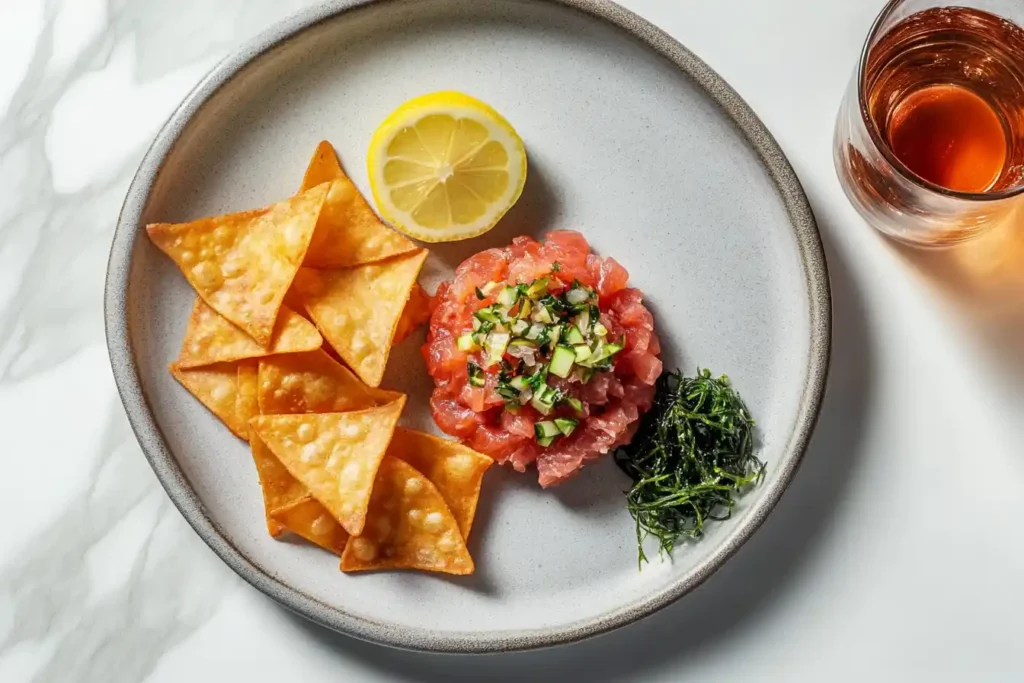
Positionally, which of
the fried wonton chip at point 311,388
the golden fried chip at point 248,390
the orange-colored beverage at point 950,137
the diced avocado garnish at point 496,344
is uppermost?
the orange-colored beverage at point 950,137

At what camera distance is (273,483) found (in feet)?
6.98

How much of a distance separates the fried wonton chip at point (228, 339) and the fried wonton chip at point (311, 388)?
0.04 meters

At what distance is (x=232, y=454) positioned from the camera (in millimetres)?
2207

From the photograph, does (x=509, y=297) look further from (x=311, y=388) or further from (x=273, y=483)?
(x=273, y=483)

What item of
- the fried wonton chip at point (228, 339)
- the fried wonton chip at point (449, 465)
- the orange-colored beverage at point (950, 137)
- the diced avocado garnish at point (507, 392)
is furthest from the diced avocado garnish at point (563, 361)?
the orange-colored beverage at point (950, 137)

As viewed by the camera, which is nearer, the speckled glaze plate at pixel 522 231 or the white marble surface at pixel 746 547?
the speckled glaze plate at pixel 522 231

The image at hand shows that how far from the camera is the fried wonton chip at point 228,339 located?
2.11 m

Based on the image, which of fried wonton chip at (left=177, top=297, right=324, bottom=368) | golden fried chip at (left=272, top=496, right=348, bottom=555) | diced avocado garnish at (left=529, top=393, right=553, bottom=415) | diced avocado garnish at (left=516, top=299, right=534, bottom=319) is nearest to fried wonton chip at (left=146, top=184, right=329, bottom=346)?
fried wonton chip at (left=177, top=297, right=324, bottom=368)

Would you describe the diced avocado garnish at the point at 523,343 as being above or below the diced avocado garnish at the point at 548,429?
above

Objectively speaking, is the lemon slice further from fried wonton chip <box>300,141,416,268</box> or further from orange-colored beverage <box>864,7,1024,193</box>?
orange-colored beverage <box>864,7,1024,193</box>

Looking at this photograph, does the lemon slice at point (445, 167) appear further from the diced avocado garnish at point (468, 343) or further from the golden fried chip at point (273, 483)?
the golden fried chip at point (273, 483)

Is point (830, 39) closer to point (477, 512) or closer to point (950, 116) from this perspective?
point (950, 116)

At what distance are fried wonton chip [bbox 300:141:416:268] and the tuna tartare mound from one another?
7.4 inches

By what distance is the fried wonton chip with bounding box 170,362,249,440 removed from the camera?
216cm
